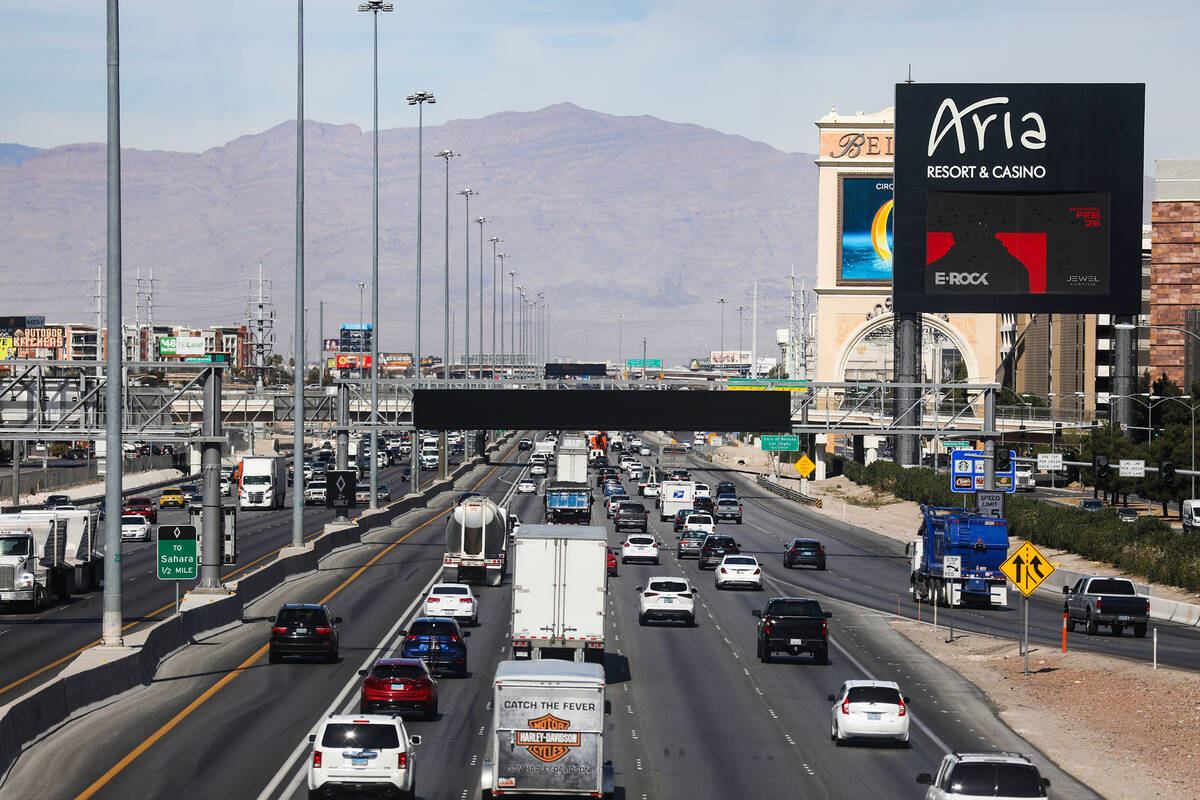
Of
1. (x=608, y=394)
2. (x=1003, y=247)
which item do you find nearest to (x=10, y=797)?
(x=608, y=394)

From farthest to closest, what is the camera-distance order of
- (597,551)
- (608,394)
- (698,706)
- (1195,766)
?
(608,394) < (597,551) < (698,706) < (1195,766)

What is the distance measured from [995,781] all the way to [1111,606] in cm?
3060

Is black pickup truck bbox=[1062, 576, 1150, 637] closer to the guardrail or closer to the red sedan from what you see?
the red sedan

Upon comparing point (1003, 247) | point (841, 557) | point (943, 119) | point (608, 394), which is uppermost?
point (943, 119)

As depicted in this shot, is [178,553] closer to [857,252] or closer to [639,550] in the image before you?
[639,550]

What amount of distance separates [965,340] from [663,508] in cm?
5888

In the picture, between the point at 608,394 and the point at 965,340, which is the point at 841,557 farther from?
the point at 965,340

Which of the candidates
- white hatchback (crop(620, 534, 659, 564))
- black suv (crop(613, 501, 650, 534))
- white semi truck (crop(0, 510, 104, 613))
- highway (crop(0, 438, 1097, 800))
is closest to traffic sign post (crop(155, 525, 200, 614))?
highway (crop(0, 438, 1097, 800))

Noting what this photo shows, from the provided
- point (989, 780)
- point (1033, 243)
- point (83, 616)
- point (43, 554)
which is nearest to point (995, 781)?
point (989, 780)

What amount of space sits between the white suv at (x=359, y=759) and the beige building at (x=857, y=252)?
109 metres

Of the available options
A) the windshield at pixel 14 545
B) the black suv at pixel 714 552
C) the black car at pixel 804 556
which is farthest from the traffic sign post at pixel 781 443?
the windshield at pixel 14 545

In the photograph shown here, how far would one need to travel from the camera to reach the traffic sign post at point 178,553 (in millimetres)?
38344

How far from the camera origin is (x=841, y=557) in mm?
78375

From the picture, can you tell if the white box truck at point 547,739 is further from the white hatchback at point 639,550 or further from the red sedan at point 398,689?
the white hatchback at point 639,550
